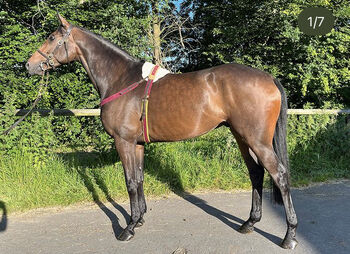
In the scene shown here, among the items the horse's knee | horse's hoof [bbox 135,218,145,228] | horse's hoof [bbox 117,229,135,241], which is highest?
the horse's knee

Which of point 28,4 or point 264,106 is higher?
point 28,4

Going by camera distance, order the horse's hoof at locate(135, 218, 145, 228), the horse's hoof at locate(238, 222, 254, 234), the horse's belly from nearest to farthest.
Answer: the horse's belly → the horse's hoof at locate(238, 222, 254, 234) → the horse's hoof at locate(135, 218, 145, 228)

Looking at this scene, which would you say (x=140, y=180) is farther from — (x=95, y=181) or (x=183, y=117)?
(x=95, y=181)

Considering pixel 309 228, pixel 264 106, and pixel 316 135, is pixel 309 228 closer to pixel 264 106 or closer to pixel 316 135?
pixel 264 106

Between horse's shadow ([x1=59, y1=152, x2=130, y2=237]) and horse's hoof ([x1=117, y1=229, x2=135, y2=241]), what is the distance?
123 millimetres

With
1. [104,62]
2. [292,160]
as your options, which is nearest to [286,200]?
[104,62]

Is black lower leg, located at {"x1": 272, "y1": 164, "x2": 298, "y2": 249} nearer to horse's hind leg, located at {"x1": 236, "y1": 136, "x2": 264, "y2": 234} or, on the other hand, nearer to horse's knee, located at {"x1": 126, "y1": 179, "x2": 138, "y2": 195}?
horse's hind leg, located at {"x1": 236, "y1": 136, "x2": 264, "y2": 234}

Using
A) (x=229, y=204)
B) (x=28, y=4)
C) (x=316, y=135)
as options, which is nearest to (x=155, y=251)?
(x=229, y=204)

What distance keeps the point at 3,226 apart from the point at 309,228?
11.9 feet

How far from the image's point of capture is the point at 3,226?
3.38 metres

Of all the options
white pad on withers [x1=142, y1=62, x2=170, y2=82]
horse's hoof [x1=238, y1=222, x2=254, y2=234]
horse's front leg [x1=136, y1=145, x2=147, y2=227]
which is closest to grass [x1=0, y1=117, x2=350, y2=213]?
horse's front leg [x1=136, y1=145, x2=147, y2=227]

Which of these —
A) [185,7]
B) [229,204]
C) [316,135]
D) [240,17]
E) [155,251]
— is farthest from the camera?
[185,7]

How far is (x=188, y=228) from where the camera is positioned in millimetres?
3150

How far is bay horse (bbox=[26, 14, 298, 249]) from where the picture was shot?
109 inches
